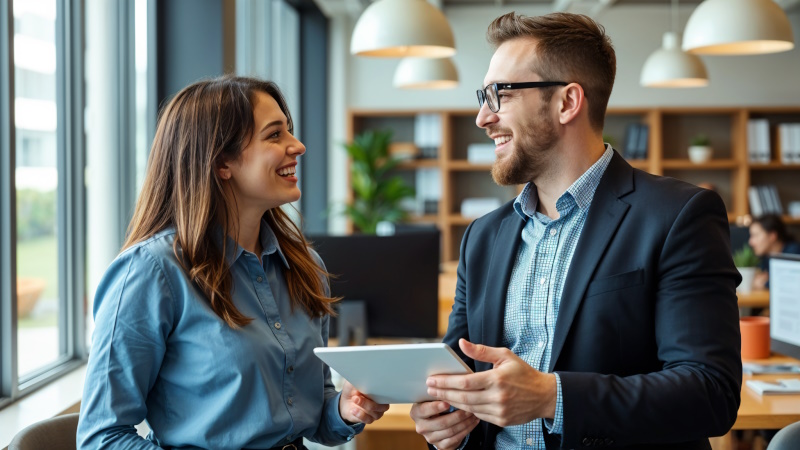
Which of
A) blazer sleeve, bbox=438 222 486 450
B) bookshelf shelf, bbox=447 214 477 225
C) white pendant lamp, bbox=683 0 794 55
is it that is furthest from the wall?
blazer sleeve, bbox=438 222 486 450

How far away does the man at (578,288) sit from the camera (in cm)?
152

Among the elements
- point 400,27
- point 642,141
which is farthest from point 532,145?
point 642,141

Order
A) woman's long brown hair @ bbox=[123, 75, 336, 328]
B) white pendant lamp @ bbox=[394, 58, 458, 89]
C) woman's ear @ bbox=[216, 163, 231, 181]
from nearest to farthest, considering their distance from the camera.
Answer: woman's long brown hair @ bbox=[123, 75, 336, 328]
woman's ear @ bbox=[216, 163, 231, 181]
white pendant lamp @ bbox=[394, 58, 458, 89]

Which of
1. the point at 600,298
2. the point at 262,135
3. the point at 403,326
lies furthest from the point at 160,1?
the point at 600,298

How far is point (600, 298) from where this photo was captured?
165 centimetres

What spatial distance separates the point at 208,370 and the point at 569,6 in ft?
20.2

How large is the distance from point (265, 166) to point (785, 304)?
75.3 inches

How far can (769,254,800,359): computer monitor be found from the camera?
2.71m

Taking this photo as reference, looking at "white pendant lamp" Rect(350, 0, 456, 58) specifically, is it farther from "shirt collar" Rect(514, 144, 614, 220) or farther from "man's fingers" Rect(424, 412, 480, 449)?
"man's fingers" Rect(424, 412, 480, 449)

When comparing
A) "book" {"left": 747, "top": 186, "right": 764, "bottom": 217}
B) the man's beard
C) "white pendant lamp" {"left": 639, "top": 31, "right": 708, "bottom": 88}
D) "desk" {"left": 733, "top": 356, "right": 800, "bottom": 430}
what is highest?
"white pendant lamp" {"left": 639, "top": 31, "right": 708, "bottom": 88}

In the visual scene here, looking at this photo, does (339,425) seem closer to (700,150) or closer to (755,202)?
(700,150)

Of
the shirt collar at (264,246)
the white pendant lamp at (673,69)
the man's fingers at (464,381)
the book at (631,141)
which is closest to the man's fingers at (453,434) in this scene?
the man's fingers at (464,381)

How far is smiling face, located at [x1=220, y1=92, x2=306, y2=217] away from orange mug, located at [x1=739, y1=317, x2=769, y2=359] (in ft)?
6.05

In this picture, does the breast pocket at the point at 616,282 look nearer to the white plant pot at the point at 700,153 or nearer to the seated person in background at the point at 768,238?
the seated person in background at the point at 768,238
